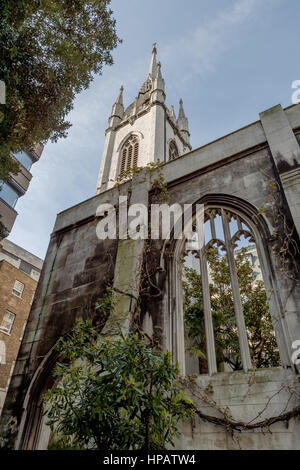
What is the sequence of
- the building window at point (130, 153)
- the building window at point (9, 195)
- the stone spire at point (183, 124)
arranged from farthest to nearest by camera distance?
1. the stone spire at point (183, 124)
2. the building window at point (130, 153)
3. the building window at point (9, 195)

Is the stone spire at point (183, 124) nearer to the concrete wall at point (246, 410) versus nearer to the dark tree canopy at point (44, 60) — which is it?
the dark tree canopy at point (44, 60)

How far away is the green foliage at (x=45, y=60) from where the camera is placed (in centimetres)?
794

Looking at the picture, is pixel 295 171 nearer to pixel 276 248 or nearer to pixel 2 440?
pixel 276 248

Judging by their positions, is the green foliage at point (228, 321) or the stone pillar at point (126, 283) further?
the green foliage at point (228, 321)

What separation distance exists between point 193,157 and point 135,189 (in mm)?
1944

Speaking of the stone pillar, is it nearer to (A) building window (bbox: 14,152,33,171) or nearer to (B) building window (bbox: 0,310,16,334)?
(A) building window (bbox: 14,152,33,171)

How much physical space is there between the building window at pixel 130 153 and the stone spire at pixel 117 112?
502cm

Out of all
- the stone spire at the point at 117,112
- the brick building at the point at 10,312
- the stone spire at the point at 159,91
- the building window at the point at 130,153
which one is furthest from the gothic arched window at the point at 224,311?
the stone spire at the point at 117,112

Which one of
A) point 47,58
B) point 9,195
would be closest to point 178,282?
point 47,58

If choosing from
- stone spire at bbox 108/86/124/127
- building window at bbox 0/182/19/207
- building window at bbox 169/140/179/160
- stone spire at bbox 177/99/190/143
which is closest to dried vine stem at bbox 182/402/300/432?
building window at bbox 0/182/19/207

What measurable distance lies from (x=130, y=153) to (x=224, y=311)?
68.0 feet

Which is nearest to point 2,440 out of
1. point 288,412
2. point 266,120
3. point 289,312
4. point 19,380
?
point 19,380
